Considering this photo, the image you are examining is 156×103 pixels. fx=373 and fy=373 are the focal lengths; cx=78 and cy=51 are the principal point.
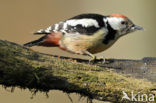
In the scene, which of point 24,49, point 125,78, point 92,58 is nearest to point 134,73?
point 125,78

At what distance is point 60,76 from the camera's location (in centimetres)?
259

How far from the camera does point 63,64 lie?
2746 millimetres

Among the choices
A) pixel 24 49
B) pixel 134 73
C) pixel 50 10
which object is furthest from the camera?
pixel 50 10

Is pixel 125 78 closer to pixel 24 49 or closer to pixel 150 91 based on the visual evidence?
pixel 150 91

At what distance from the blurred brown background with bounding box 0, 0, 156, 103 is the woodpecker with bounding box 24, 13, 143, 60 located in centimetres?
190

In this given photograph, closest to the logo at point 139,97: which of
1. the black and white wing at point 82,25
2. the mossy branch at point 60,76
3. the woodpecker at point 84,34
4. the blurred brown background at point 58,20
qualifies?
the mossy branch at point 60,76

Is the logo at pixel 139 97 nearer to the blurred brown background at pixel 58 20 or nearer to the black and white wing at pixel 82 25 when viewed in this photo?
the black and white wing at pixel 82 25

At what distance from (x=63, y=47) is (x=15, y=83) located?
124 cm

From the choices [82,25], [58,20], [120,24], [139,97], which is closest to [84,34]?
[82,25]

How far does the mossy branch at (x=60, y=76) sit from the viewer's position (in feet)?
7.89

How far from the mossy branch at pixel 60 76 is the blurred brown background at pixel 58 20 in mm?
2479

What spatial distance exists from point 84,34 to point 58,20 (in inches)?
105

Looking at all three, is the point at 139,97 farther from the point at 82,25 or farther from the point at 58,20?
the point at 58,20

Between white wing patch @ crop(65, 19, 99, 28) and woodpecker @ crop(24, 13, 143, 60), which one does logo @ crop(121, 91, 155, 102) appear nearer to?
woodpecker @ crop(24, 13, 143, 60)
